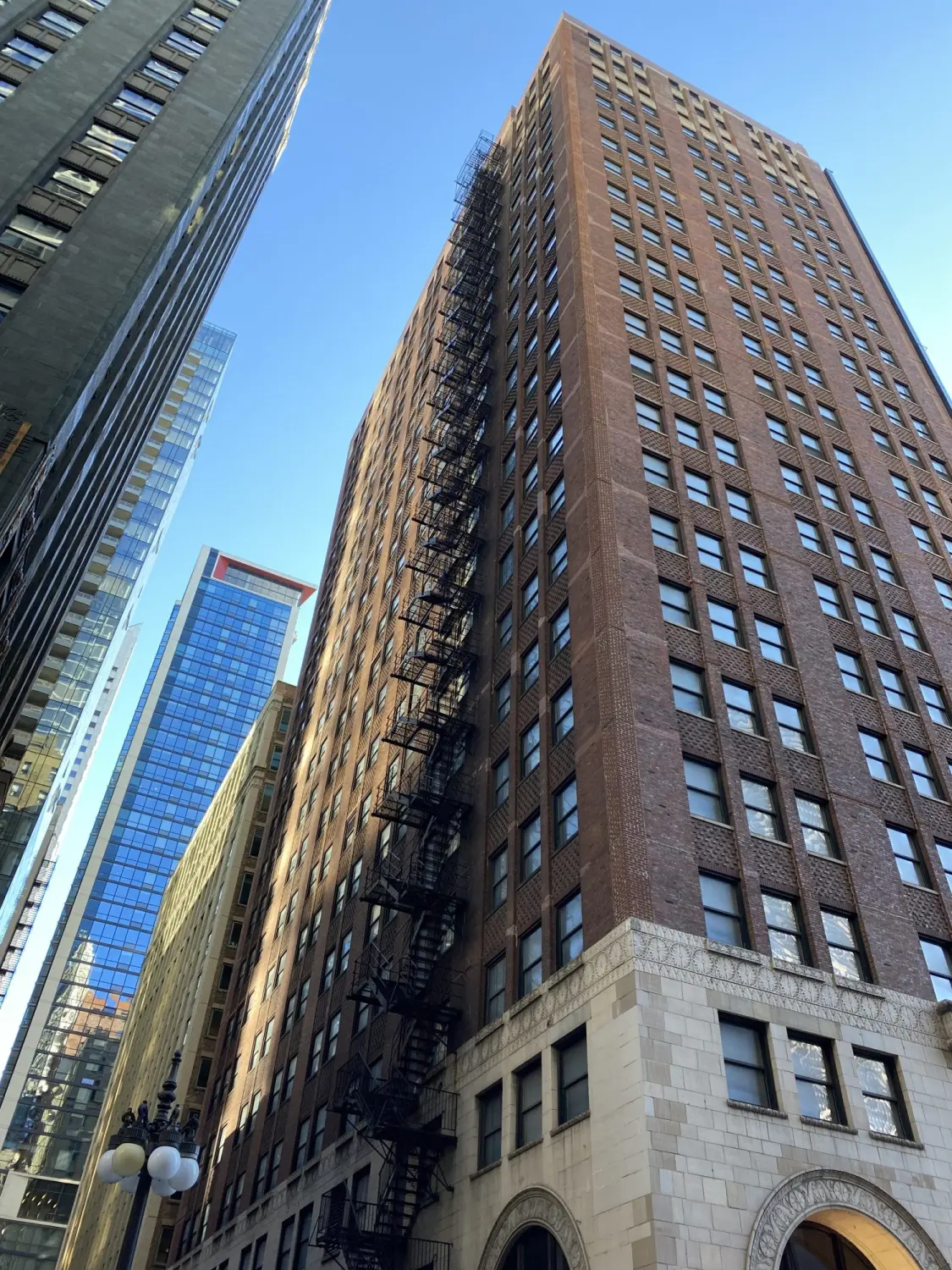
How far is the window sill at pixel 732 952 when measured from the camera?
2353 cm

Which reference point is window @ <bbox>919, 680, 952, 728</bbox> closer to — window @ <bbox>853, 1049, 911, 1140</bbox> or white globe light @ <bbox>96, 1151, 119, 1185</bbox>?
window @ <bbox>853, 1049, 911, 1140</bbox>

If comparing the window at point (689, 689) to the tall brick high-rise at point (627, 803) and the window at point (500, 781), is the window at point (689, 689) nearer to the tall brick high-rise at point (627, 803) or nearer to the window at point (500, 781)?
the tall brick high-rise at point (627, 803)

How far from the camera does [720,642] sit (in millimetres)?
31688

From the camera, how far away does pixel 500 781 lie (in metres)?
33.6

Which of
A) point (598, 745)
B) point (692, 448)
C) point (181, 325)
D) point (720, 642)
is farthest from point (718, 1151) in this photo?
point (181, 325)

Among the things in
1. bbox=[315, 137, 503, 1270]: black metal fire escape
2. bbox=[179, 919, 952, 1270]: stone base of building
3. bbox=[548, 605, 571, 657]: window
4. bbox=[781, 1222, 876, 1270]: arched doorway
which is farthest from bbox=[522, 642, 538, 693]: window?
bbox=[781, 1222, 876, 1270]: arched doorway

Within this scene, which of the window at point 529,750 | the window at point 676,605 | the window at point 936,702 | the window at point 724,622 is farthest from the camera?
the window at point 936,702

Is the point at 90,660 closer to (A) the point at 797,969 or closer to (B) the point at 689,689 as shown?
(B) the point at 689,689

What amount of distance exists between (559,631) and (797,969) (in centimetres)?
1261

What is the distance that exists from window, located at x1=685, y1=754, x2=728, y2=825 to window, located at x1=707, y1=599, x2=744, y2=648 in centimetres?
534

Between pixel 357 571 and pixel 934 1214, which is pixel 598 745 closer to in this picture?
pixel 934 1214

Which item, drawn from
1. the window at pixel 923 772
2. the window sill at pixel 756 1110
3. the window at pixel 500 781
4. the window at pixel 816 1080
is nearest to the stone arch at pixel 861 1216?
the window sill at pixel 756 1110

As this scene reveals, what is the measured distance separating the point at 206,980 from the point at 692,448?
46797 mm

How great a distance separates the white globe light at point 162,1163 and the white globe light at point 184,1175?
35cm
